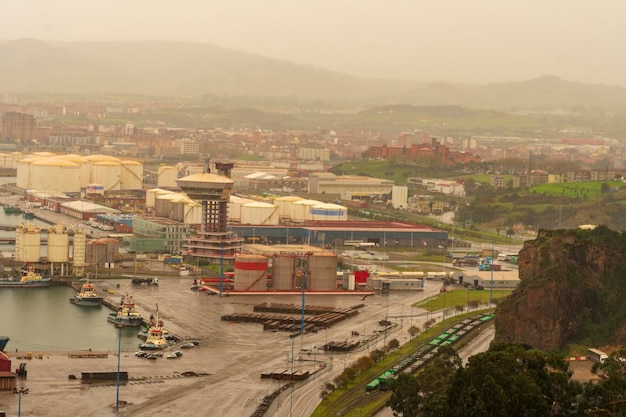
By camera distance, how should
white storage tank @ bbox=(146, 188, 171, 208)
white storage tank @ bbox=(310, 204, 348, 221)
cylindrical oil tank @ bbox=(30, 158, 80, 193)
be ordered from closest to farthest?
white storage tank @ bbox=(310, 204, 348, 221)
white storage tank @ bbox=(146, 188, 171, 208)
cylindrical oil tank @ bbox=(30, 158, 80, 193)

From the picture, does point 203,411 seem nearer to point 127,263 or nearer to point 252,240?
point 127,263

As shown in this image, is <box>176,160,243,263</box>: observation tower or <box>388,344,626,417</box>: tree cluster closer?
<box>388,344,626,417</box>: tree cluster

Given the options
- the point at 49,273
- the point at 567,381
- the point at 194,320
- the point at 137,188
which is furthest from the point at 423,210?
the point at 567,381

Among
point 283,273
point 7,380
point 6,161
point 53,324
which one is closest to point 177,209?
point 283,273

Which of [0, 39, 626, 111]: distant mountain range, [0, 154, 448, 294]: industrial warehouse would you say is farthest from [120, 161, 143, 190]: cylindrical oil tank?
[0, 39, 626, 111]: distant mountain range

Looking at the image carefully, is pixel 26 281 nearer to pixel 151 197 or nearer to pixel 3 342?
pixel 3 342

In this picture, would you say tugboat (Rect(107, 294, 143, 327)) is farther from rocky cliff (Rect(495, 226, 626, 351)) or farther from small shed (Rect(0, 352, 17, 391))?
rocky cliff (Rect(495, 226, 626, 351))
